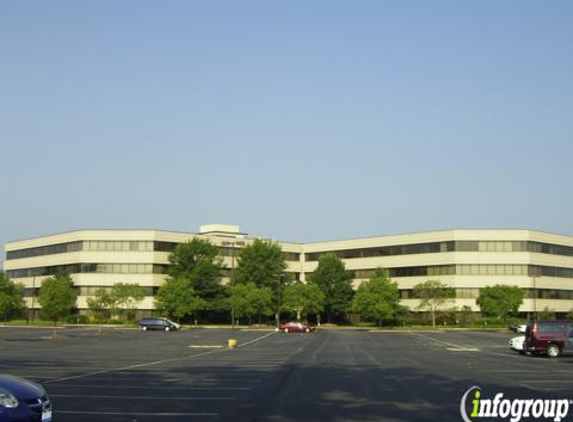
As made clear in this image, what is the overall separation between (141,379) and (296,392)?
18.8 feet

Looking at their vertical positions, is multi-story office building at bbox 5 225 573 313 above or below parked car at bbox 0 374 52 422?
above

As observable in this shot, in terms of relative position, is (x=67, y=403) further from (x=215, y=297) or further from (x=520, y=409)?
(x=215, y=297)

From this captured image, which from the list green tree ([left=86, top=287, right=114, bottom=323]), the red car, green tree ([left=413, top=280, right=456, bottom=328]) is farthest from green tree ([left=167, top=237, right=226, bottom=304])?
green tree ([left=413, top=280, right=456, bottom=328])

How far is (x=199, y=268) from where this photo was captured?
3937 inches

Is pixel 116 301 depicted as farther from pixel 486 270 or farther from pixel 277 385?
pixel 277 385

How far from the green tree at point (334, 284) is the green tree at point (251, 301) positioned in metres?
10.7

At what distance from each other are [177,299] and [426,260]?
125ft

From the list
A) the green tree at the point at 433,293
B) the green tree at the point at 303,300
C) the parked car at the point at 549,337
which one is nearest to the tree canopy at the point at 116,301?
the green tree at the point at 303,300

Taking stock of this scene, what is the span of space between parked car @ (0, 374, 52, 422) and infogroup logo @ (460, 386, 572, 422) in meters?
7.74

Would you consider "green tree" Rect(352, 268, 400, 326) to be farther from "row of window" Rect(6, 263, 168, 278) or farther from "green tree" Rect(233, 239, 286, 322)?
"row of window" Rect(6, 263, 168, 278)

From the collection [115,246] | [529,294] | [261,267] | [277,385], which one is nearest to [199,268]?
[261,267]

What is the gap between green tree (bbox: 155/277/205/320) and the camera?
93.9 metres

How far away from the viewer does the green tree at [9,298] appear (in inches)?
3944

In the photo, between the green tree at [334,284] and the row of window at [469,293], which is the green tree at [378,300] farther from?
the row of window at [469,293]
